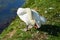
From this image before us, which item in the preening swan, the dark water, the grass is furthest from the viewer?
the dark water

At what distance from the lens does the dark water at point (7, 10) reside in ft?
52.3

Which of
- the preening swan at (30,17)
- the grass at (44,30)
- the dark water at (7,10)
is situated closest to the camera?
the preening swan at (30,17)

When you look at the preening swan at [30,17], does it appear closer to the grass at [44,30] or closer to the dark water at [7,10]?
the grass at [44,30]

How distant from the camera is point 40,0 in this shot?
1523cm

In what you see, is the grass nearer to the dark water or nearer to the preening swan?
the preening swan

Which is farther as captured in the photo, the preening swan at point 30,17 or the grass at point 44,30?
the grass at point 44,30

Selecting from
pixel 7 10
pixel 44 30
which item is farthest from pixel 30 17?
pixel 7 10

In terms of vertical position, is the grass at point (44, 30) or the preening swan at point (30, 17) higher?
the preening swan at point (30, 17)

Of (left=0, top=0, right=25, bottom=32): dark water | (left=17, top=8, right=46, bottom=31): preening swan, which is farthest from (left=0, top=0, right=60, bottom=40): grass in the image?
(left=0, top=0, right=25, bottom=32): dark water

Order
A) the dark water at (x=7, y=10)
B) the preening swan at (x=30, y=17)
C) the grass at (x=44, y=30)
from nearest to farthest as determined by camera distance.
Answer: the preening swan at (x=30, y=17), the grass at (x=44, y=30), the dark water at (x=7, y=10)

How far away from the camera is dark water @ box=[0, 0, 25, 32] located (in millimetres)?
15953

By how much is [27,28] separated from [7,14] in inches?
216

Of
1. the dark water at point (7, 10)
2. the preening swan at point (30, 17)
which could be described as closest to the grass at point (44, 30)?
the preening swan at point (30, 17)

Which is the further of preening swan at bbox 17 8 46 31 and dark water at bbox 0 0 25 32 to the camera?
dark water at bbox 0 0 25 32
